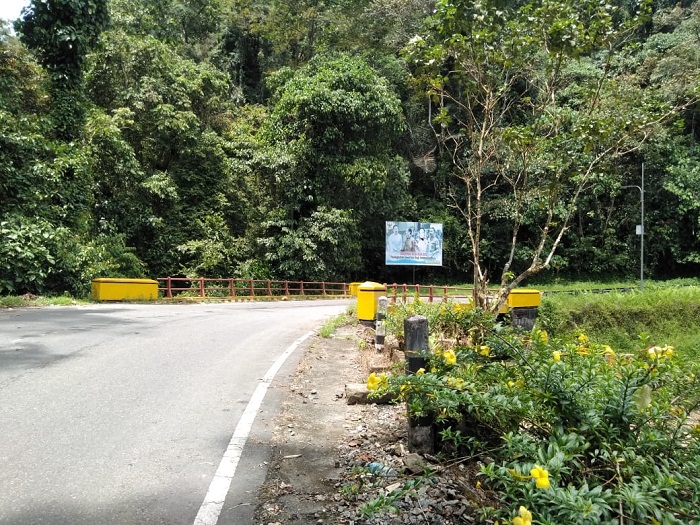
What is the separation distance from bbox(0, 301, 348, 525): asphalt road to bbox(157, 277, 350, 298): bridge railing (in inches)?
529

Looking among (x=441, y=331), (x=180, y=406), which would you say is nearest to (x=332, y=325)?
(x=441, y=331)

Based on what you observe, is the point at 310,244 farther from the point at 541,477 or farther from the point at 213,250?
the point at 541,477

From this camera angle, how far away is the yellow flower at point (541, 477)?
2320 mm

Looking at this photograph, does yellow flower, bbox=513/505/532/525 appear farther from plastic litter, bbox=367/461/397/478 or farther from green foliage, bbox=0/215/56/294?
green foliage, bbox=0/215/56/294

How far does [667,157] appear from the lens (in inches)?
1362

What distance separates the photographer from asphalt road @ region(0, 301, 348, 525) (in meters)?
3.67

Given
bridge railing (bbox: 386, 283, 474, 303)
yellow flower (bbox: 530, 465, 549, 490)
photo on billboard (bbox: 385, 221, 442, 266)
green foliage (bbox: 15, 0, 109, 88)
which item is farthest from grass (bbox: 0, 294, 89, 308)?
photo on billboard (bbox: 385, 221, 442, 266)

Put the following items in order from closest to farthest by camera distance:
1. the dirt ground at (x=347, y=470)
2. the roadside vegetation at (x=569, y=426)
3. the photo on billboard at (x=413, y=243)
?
the roadside vegetation at (x=569, y=426) → the dirt ground at (x=347, y=470) → the photo on billboard at (x=413, y=243)

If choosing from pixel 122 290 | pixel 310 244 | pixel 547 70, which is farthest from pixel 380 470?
pixel 310 244

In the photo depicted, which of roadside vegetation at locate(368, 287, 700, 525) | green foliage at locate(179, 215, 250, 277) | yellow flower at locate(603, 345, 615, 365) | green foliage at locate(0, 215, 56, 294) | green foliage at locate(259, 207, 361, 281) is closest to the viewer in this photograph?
roadside vegetation at locate(368, 287, 700, 525)

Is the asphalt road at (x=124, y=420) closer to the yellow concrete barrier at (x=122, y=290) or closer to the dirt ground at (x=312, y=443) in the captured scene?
the dirt ground at (x=312, y=443)

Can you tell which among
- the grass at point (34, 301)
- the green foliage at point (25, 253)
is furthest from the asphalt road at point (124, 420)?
the green foliage at point (25, 253)

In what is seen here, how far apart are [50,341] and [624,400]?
8.76 m

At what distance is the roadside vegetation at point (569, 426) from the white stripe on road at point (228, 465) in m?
1.27
